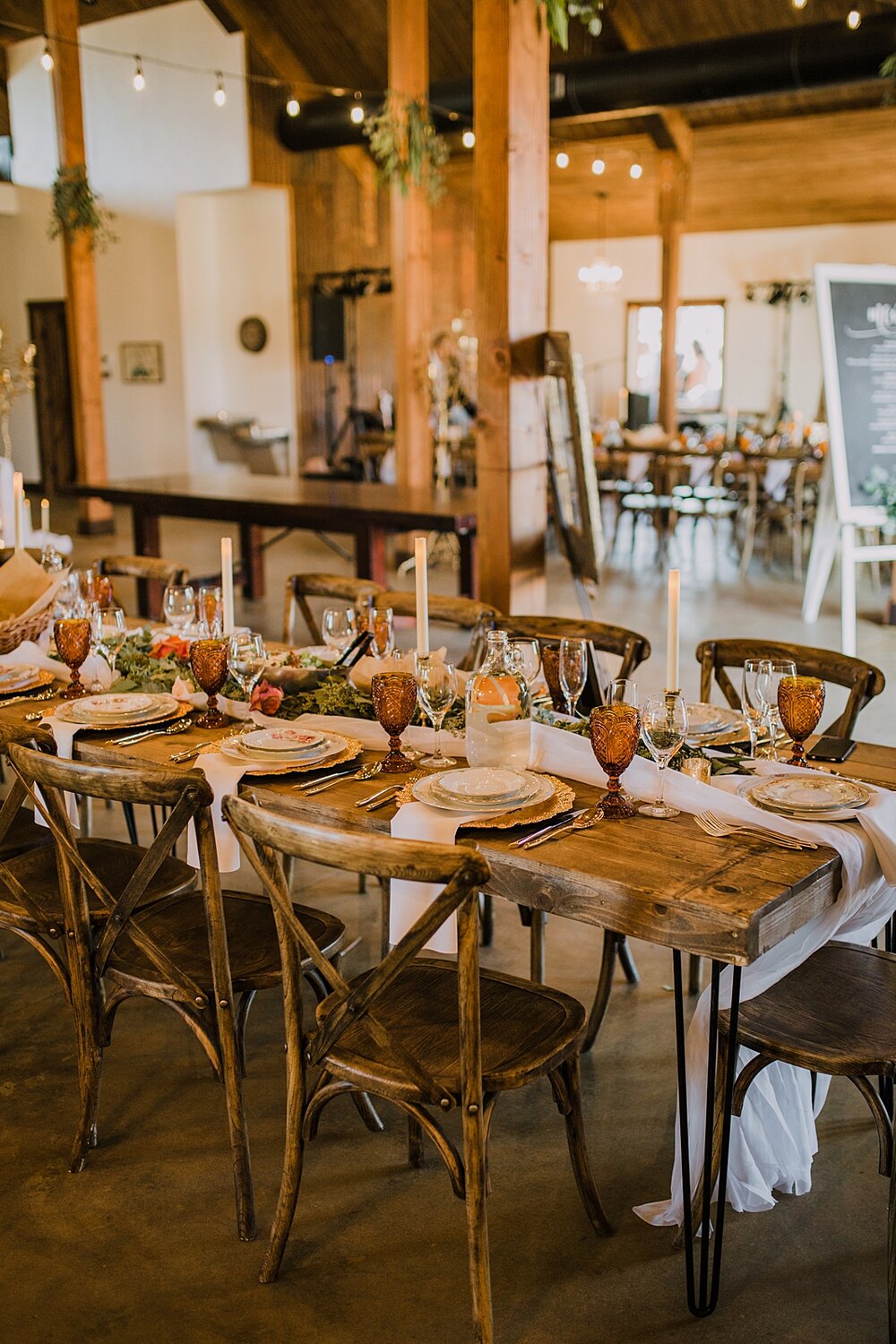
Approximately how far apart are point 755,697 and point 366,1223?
4.10 ft

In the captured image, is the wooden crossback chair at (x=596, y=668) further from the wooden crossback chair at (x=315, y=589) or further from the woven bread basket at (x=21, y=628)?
the woven bread basket at (x=21, y=628)

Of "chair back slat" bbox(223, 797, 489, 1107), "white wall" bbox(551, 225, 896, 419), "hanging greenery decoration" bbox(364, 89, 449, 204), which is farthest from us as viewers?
"white wall" bbox(551, 225, 896, 419)

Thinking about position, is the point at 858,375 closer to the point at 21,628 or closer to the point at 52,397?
the point at 21,628

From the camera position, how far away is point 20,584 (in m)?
3.42

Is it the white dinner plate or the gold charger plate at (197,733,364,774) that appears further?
the gold charger plate at (197,733,364,774)

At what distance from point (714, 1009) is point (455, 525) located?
436 cm

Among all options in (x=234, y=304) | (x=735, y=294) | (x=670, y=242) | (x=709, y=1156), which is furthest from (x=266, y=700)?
(x=735, y=294)

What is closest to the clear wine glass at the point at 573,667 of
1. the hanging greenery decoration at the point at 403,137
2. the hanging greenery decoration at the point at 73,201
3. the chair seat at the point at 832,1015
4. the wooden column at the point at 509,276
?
the chair seat at the point at 832,1015

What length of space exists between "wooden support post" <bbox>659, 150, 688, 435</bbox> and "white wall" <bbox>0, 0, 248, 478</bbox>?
4334mm

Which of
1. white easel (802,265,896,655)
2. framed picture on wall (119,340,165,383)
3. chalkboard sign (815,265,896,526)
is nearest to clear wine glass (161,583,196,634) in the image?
white easel (802,265,896,655)

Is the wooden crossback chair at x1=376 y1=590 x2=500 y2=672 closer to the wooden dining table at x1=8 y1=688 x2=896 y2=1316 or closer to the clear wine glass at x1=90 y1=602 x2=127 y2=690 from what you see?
the clear wine glass at x1=90 y1=602 x2=127 y2=690

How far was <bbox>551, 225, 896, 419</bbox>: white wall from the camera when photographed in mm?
14117

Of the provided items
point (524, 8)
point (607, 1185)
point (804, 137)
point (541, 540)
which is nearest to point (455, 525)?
point (541, 540)

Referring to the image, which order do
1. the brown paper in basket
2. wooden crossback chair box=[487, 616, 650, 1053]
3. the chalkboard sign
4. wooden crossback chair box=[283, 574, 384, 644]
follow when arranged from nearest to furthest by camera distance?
wooden crossback chair box=[487, 616, 650, 1053]
the brown paper in basket
wooden crossback chair box=[283, 574, 384, 644]
the chalkboard sign
